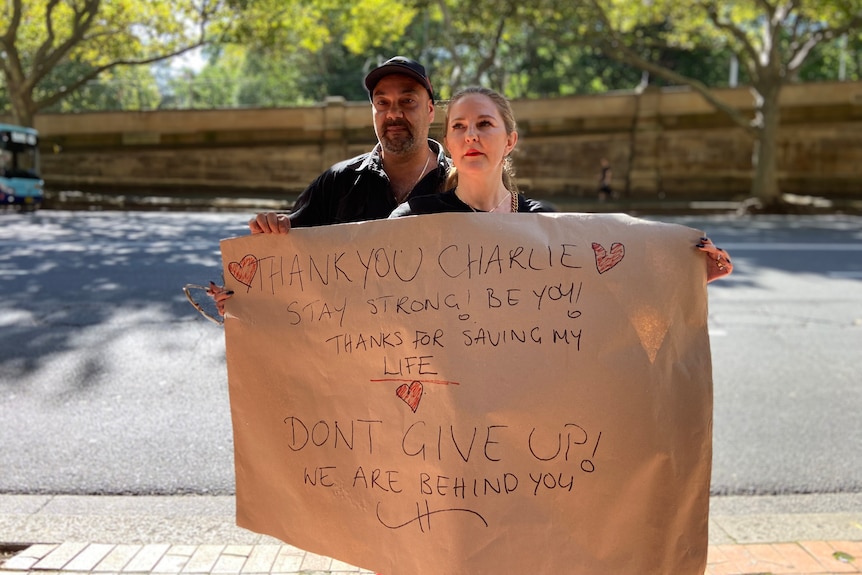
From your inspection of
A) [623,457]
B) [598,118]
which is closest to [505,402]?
[623,457]

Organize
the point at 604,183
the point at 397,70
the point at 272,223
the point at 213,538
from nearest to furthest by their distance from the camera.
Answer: the point at 272,223
the point at 397,70
the point at 213,538
the point at 604,183

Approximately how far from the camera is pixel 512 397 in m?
2.12

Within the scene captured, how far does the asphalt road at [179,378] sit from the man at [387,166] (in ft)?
3.16

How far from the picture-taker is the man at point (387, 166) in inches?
102

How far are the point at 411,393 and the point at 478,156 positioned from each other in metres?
0.72

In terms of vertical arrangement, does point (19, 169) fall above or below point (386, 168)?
below

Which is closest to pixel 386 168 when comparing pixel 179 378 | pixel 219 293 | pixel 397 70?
pixel 397 70

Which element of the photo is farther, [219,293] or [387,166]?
[387,166]

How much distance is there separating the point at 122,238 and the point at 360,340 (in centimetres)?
1156

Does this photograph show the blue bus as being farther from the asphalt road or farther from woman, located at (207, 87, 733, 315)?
woman, located at (207, 87, 733, 315)

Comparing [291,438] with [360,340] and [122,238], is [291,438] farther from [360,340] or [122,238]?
[122,238]

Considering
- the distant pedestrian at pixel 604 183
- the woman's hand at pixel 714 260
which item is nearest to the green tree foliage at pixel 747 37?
the distant pedestrian at pixel 604 183

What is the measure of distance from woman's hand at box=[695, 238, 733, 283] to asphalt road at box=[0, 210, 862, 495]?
7.25ft

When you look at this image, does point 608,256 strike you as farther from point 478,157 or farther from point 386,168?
point 386,168
